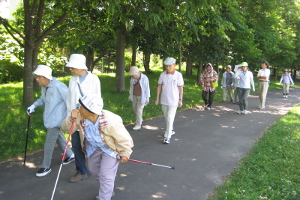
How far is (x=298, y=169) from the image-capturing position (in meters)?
5.14

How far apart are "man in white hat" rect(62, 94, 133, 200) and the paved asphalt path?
2.52 ft

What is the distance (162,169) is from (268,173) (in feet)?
6.15

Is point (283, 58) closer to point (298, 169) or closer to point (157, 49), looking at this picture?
point (157, 49)

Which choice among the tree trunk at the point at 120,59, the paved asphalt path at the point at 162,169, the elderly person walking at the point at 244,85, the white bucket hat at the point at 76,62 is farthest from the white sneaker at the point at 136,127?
the tree trunk at the point at 120,59

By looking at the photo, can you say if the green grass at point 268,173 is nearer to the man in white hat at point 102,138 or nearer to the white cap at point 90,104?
the man in white hat at point 102,138

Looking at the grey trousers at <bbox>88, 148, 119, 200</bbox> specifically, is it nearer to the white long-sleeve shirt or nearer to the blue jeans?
the blue jeans

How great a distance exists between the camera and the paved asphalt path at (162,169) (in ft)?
13.8

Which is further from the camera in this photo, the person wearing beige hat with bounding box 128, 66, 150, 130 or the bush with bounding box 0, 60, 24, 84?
the bush with bounding box 0, 60, 24, 84

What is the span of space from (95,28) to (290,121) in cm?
807

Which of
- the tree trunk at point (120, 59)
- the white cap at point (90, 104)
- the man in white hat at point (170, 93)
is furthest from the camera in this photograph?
the tree trunk at point (120, 59)

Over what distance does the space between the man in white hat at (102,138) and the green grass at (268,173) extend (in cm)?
160

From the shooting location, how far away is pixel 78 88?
445 centimetres

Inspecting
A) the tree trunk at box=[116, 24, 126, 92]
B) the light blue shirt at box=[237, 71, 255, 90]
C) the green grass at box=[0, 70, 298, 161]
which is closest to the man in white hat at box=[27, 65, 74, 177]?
the green grass at box=[0, 70, 298, 161]

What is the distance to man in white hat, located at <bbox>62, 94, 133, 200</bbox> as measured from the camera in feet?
10.7
